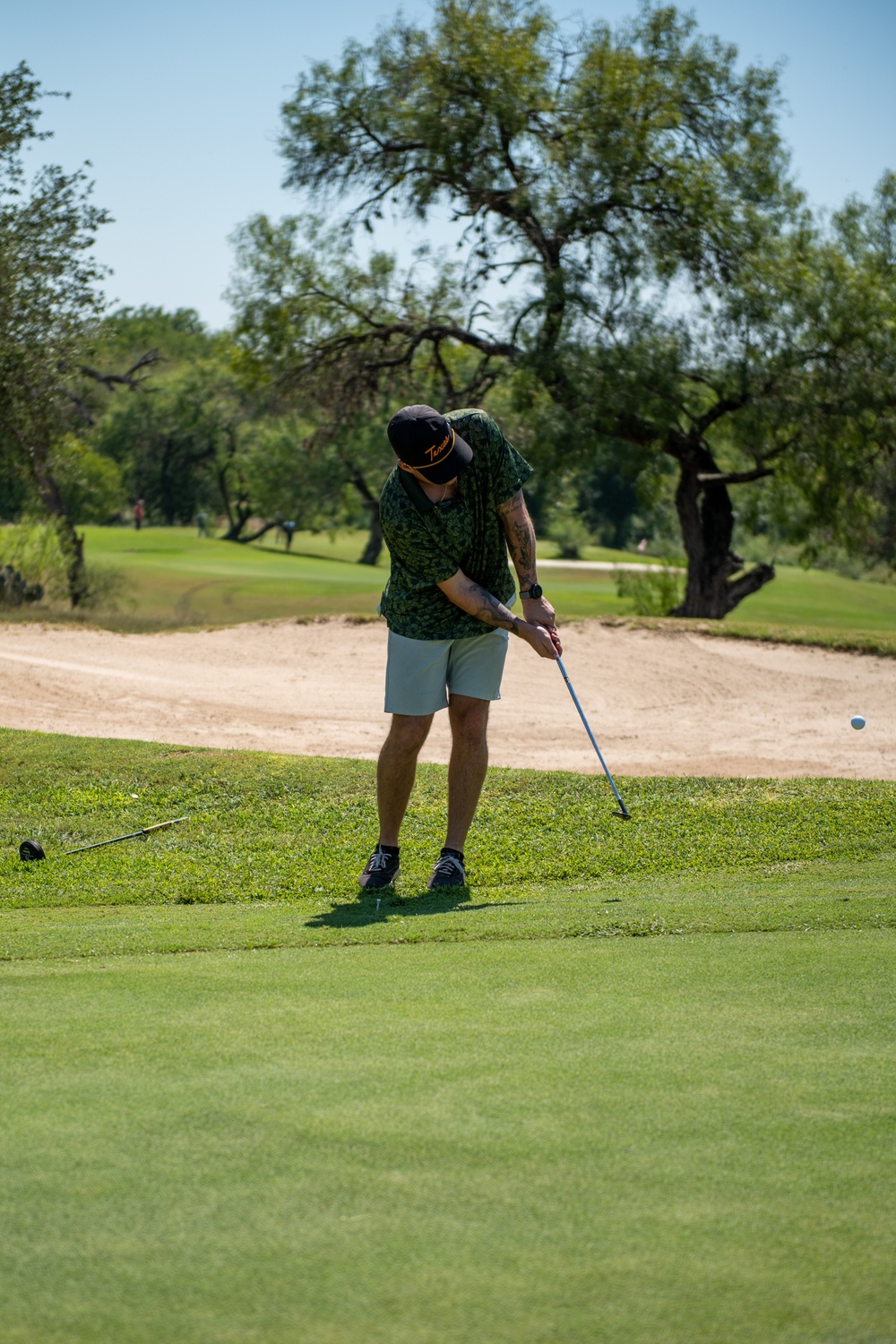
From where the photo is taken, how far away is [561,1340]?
1.78 m

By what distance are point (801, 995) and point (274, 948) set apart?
174cm

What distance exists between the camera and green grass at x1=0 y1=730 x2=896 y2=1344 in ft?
6.12

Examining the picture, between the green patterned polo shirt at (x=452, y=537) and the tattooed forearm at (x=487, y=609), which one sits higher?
the green patterned polo shirt at (x=452, y=537)

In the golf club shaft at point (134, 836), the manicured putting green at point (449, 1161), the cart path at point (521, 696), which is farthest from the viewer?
the cart path at point (521, 696)

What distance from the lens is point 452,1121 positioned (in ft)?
8.05

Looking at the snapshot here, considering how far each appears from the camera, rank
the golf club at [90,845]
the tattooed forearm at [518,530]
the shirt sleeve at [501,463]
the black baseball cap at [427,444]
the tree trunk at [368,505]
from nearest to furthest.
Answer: the black baseball cap at [427,444] → the shirt sleeve at [501,463] → the tattooed forearm at [518,530] → the golf club at [90,845] → the tree trunk at [368,505]

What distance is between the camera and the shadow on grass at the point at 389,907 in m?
4.67

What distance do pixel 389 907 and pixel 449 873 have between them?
0.53 metres

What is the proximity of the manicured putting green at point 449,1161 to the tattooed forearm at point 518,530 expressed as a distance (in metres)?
2.50

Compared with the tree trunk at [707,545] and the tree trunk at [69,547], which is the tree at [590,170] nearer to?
the tree trunk at [707,545]

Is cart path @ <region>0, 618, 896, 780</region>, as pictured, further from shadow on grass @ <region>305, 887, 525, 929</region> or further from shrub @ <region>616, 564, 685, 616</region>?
shrub @ <region>616, 564, 685, 616</region>

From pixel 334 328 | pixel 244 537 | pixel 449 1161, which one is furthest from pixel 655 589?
pixel 244 537

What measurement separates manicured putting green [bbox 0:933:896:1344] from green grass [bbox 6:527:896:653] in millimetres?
12187

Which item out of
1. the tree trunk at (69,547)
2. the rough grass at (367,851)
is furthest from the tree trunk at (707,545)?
the rough grass at (367,851)
